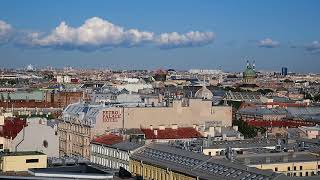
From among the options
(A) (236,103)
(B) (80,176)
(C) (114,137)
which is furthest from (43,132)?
(A) (236,103)

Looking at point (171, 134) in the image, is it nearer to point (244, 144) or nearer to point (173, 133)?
point (173, 133)

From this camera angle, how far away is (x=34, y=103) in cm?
12381

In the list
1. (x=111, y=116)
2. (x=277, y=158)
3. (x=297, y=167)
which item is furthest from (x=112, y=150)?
(x=297, y=167)

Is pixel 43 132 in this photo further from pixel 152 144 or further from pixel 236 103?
pixel 236 103

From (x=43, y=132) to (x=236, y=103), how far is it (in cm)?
7411

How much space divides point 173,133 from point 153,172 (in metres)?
18.7

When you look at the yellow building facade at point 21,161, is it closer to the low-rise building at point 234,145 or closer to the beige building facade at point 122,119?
the low-rise building at point 234,145

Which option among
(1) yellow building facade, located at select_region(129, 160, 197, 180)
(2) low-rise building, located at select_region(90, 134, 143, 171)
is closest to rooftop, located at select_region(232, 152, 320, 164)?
(1) yellow building facade, located at select_region(129, 160, 197, 180)

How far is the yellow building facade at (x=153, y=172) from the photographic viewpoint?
5022cm

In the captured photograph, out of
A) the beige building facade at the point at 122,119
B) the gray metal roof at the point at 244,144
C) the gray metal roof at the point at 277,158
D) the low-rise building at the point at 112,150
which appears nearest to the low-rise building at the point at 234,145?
the gray metal roof at the point at 244,144

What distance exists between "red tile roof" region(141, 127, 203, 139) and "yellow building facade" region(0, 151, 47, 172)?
73.9ft

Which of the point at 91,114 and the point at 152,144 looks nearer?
the point at 152,144

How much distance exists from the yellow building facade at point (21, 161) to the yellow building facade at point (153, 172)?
8543 millimetres

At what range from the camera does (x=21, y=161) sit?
49.4 meters
